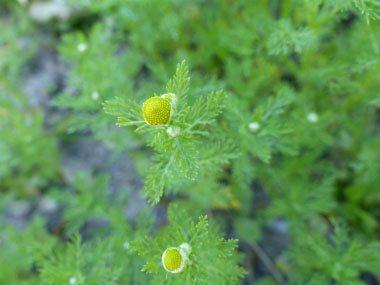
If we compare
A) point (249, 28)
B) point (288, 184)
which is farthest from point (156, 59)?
point (288, 184)

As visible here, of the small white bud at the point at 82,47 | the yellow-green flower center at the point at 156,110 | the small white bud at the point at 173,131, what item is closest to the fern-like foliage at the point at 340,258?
the small white bud at the point at 173,131

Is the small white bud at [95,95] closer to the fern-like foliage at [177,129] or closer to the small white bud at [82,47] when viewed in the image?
the small white bud at [82,47]

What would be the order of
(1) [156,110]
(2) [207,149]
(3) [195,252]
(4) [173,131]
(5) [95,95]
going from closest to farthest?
1. (1) [156,110]
2. (4) [173,131]
3. (3) [195,252]
4. (2) [207,149]
5. (5) [95,95]

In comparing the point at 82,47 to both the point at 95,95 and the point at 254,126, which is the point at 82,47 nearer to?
the point at 95,95

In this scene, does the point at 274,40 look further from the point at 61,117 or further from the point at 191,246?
the point at 61,117

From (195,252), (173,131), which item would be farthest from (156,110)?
(195,252)
